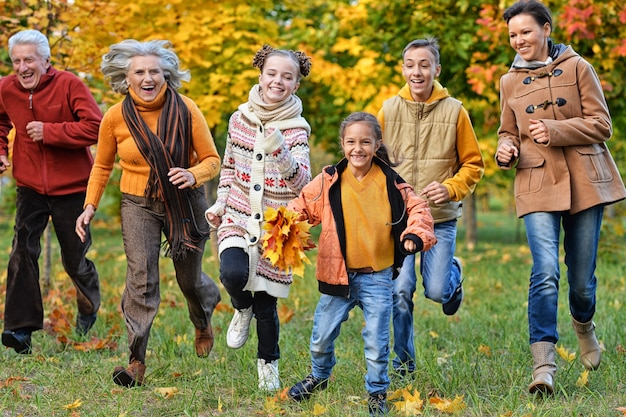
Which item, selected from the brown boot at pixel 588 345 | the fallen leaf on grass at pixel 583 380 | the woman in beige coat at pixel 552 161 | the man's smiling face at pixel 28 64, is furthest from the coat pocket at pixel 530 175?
the man's smiling face at pixel 28 64

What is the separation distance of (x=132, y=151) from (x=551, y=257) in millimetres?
2360

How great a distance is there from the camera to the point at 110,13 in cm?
740

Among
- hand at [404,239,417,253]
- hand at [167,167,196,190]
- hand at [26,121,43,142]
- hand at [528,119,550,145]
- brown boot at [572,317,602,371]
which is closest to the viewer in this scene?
hand at [404,239,417,253]

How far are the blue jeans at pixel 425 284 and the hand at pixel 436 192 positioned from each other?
0.34m

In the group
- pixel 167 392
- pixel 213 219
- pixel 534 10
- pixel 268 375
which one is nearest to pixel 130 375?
pixel 167 392

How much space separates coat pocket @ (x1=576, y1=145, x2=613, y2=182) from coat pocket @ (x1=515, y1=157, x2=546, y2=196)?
0.66 ft

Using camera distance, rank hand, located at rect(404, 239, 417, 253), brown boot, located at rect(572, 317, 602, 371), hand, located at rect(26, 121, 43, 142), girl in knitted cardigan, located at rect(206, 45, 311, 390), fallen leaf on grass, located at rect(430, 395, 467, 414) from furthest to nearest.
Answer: hand, located at rect(26, 121, 43, 142)
brown boot, located at rect(572, 317, 602, 371)
girl in knitted cardigan, located at rect(206, 45, 311, 390)
fallen leaf on grass, located at rect(430, 395, 467, 414)
hand, located at rect(404, 239, 417, 253)

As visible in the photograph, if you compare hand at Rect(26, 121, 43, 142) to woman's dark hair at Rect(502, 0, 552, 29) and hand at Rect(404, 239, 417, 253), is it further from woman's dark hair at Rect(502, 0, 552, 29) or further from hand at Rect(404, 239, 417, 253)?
woman's dark hair at Rect(502, 0, 552, 29)

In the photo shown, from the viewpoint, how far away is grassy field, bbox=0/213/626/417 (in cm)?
412

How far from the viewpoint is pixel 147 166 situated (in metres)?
4.77

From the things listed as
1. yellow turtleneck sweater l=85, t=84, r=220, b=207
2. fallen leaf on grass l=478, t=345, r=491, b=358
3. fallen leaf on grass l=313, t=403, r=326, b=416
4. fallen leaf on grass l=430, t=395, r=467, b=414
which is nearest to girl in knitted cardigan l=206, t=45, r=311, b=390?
yellow turtleneck sweater l=85, t=84, r=220, b=207

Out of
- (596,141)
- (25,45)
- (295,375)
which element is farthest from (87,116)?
(596,141)

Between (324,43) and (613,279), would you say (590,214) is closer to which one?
(613,279)

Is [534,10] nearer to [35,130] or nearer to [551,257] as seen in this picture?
[551,257]
